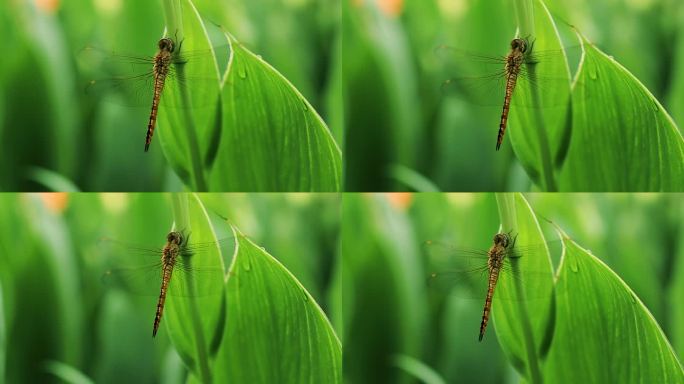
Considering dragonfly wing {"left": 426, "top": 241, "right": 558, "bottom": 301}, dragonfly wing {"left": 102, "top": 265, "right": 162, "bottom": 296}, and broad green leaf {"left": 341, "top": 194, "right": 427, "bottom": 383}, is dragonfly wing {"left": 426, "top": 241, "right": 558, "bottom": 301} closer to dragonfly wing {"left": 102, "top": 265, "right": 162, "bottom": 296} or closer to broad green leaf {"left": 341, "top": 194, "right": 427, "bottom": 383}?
broad green leaf {"left": 341, "top": 194, "right": 427, "bottom": 383}

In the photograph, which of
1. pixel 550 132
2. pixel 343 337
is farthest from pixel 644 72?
pixel 343 337

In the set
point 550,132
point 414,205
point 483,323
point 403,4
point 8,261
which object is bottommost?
point 483,323

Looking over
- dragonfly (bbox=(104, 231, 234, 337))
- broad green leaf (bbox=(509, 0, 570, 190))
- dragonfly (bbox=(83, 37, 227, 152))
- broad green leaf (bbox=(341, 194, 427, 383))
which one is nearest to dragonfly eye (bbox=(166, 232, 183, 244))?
dragonfly (bbox=(104, 231, 234, 337))

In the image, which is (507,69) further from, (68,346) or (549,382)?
(68,346)

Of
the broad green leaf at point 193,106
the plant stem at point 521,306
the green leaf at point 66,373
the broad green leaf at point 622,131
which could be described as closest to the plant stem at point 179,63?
the broad green leaf at point 193,106

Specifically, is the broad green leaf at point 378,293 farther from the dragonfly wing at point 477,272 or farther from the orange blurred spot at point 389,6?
the orange blurred spot at point 389,6

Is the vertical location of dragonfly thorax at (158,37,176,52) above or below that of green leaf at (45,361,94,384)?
above
